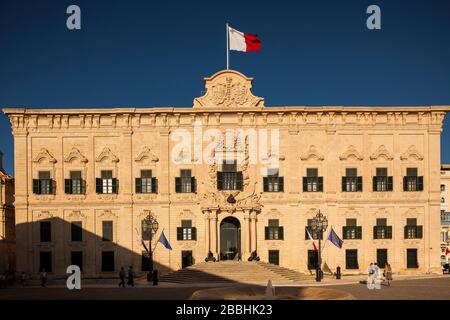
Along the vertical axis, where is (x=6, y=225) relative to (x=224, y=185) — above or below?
below

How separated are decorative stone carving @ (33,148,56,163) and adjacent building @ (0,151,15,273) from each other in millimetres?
9830

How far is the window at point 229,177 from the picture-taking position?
43969 mm

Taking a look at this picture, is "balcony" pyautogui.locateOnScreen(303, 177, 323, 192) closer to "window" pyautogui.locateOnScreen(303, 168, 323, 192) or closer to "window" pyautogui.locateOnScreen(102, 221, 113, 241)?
"window" pyautogui.locateOnScreen(303, 168, 323, 192)

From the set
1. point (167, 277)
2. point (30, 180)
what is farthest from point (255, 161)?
point (30, 180)

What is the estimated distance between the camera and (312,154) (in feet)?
146

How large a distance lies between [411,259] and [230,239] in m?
14.8

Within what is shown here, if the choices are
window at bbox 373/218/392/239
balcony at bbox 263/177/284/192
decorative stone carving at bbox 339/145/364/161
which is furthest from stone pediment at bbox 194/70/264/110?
window at bbox 373/218/392/239

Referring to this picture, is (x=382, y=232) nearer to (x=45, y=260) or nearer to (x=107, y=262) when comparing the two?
(x=107, y=262)

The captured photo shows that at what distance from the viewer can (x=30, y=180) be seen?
146 feet

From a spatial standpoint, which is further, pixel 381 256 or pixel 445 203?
pixel 445 203

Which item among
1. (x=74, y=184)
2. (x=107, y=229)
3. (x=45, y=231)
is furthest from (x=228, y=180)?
(x=45, y=231)

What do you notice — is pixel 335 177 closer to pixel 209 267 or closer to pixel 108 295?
pixel 209 267

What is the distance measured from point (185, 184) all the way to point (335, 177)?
1216 cm
